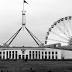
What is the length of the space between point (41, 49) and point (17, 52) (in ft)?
36.3

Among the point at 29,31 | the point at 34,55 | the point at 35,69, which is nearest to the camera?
the point at 35,69

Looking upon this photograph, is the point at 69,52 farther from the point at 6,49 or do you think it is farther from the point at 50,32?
the point at 6,49

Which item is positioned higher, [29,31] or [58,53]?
[29,31]

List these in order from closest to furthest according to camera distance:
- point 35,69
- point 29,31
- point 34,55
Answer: point 35,69 < point 34,55 < point 29,31

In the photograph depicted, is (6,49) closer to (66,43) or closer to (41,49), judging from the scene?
(41,49)

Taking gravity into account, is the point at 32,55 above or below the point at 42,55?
above

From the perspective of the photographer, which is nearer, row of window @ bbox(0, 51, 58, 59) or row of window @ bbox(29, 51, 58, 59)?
row of window @ bbox(0, 51, 58, 59)

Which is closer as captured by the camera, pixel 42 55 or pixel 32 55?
pixel 32 55

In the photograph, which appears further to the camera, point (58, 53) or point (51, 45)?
point (51, 45)

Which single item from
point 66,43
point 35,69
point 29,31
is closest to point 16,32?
point 29,31

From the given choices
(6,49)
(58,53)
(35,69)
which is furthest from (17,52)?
(35,69)

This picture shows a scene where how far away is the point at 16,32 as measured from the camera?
143 m

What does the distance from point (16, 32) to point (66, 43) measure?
2570 centimetres

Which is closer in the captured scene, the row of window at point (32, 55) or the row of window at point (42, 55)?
the row of window at point (32, 55)
